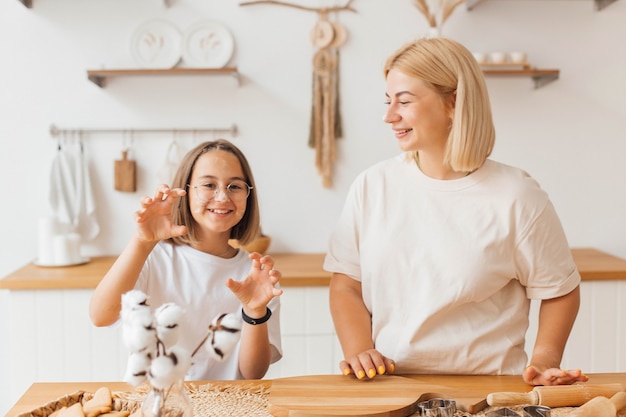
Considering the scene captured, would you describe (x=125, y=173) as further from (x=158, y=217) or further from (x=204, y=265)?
(x=158, y=217)

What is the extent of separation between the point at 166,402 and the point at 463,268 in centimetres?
73

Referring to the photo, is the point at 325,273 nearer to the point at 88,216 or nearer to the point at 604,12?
the point at 88,216

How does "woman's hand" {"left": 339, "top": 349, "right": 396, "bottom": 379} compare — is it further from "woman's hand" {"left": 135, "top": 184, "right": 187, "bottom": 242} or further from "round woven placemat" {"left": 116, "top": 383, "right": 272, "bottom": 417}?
"woman's hand" {"left": 135, "top": 184, "right": 187, "bottom": 242}

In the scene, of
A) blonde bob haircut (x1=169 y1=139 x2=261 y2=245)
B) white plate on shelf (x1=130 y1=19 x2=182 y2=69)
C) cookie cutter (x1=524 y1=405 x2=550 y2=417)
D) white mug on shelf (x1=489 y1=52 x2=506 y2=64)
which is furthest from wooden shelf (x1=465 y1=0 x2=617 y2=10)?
cookie cutter (x1=524 y1=405 x2=550 y2=417)

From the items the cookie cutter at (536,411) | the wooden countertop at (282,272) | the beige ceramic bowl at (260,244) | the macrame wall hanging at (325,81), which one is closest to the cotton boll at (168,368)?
the cookie cutter at (536,411)

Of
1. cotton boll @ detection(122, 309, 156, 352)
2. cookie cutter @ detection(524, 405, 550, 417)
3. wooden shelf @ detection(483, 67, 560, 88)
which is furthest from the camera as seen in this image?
wooden shelf @ detection(483, 67, 560, 88)

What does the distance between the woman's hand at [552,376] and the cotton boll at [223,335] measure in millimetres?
667

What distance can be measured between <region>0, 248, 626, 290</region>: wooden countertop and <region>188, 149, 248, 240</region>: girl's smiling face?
96 cm

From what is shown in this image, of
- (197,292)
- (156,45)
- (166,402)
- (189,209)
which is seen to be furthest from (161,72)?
(166,402)

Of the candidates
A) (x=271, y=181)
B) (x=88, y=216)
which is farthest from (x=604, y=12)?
(x=88, y=216)

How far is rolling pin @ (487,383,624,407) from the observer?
1179 mm

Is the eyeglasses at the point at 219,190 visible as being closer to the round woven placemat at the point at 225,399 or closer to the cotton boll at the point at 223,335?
the round woven placemat at the point at 225,399

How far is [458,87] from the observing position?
1.41 metres

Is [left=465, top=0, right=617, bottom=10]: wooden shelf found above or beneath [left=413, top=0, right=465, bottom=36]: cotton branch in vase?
above
